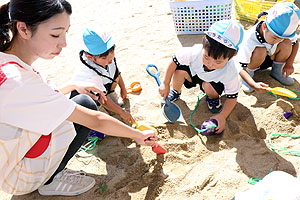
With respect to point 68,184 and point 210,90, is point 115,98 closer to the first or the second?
point 210,90

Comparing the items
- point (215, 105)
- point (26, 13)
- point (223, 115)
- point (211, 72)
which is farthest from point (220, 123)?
point (26, 13)

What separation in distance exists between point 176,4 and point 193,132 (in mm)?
1572

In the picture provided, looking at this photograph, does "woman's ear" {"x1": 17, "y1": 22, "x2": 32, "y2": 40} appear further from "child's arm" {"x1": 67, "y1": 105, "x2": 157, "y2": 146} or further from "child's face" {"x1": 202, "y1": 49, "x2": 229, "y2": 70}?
"child's face" {"x1": 202, "y1": 49, "x2": 229, "y2": 70}

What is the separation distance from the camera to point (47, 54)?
4.20 feet

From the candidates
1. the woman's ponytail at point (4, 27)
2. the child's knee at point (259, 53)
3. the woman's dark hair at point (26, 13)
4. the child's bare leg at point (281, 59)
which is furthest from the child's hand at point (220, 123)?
the woman's ponytail at point (4, 27)

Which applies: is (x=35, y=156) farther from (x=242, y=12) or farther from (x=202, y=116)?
(x=242, y=12)

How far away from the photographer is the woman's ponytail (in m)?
1.21

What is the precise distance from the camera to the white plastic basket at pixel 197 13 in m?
2.91

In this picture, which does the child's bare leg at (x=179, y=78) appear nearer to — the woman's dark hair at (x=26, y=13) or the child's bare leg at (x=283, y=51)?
the child's bare leg at (x=283, y=51)

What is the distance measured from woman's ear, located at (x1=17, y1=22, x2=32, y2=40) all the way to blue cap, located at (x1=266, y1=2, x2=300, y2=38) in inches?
62.2

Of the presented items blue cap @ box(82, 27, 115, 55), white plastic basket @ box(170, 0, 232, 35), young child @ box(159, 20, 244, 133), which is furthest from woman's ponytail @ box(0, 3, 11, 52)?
white plastic basket @ box(170, 0, 232, 35)

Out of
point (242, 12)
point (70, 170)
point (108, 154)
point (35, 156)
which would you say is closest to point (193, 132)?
point (108, 154)

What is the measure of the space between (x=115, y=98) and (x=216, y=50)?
968 mm

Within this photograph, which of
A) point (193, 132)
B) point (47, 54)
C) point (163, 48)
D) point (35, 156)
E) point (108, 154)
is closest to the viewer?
point (47, 54)
